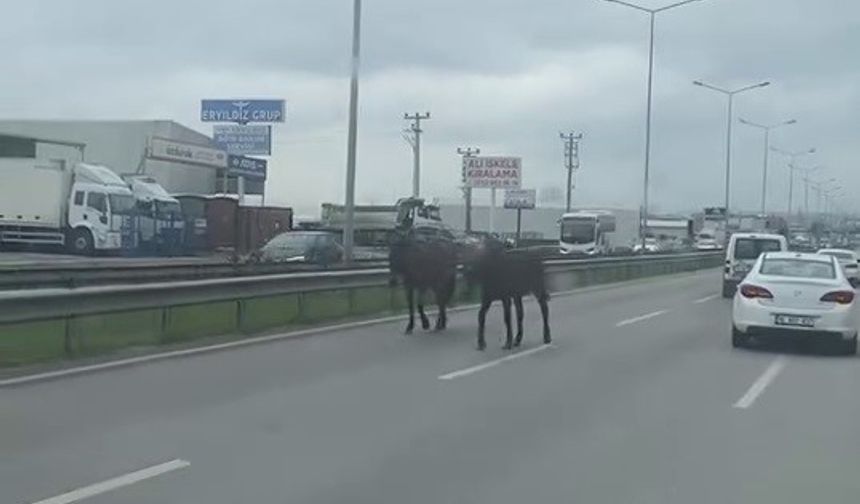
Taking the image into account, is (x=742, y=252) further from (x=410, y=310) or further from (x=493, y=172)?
→ (x=493, y=172)

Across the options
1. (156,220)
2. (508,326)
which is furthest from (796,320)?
(156,220)

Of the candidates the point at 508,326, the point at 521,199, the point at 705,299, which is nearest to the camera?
the point at 508,326

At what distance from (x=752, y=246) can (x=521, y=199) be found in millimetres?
58570

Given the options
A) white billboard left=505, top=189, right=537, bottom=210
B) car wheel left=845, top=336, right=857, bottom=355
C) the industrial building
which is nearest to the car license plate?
car wheel left=845, top=336, right=857, bottom=355

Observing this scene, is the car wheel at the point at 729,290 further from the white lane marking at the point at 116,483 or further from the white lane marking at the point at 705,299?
the white lane marking at the point at 116,483

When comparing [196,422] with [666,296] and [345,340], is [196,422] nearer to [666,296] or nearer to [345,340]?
[345,340]

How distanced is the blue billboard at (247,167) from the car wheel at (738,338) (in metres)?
38.6

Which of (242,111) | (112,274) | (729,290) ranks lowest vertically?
(729,290)

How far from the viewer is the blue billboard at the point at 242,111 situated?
4306 centimetres

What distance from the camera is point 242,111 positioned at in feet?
143

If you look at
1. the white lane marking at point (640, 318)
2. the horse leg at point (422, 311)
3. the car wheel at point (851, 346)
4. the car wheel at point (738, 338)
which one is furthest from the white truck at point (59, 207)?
the car wheel at point (851, 346)

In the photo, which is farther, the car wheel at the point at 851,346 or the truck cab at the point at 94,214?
the truck cab at the point at 94,214

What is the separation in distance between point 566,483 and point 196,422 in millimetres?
3492

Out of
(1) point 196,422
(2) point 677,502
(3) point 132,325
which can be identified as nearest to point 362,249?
(3) point 132,325
